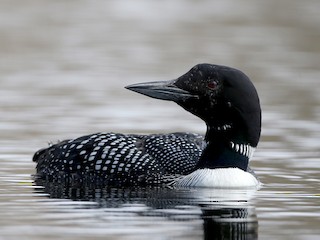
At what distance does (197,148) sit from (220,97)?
2.09 feet

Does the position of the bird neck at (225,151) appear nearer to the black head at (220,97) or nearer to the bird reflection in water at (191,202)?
the black head at (220,97)

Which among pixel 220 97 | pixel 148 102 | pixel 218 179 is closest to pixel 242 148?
pixel 218 179

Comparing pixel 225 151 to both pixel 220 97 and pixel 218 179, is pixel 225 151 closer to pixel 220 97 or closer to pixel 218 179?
pixel 218 179

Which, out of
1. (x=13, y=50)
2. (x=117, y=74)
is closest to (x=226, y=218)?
(x=117, y=74)

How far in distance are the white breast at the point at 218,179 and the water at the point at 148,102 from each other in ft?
0.36

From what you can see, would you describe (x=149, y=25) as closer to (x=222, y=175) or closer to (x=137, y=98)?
(x=137, y=98)

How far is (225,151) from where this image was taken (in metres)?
10.2

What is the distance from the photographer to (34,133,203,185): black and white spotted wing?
10.2 m

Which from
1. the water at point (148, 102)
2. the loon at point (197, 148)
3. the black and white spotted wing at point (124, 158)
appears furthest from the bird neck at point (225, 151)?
the water at point (148, 102)

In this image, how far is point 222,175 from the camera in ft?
33.0

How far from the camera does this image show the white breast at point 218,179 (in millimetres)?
10008

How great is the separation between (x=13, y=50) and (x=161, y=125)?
6723mm

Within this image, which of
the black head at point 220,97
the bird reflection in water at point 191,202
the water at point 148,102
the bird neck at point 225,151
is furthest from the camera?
the bird neck at point 225,151

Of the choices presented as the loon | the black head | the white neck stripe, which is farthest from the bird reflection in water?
the black head
